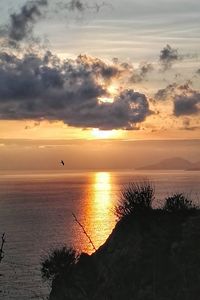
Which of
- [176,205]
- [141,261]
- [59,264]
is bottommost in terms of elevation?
[59,264]

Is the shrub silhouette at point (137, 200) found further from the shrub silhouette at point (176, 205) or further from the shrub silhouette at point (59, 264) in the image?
the shrub silhouette at point (59, 264)

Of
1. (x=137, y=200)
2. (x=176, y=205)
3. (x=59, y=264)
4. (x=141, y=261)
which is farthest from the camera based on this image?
(x=176, y=205)

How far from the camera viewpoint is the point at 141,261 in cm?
3384

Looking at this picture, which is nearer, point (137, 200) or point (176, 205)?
point (137, 200)

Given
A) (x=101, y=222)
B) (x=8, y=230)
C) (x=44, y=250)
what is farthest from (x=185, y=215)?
(x=101, y=222)

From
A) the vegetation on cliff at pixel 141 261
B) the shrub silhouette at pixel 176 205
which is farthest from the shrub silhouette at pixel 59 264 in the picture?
the shrub silhouette at pixel 176 205

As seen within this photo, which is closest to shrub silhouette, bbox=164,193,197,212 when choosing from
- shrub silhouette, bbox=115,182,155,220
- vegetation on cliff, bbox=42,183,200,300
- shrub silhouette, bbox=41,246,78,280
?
vegetation on cliff, bbox=42,183,200,300

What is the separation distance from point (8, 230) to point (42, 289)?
8383 cm

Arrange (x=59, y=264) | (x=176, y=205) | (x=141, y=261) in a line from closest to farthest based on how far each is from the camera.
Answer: (x=141, y=261)
(x=59, y=264)
(x=176, y=205)

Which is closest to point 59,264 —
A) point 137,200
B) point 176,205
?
point 137,200

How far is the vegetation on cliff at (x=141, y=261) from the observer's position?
31688 mm

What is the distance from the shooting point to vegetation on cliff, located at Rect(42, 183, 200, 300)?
31688 millimetres

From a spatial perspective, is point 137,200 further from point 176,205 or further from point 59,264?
point 59,264

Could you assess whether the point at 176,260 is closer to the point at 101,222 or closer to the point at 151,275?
the point at 151,275
